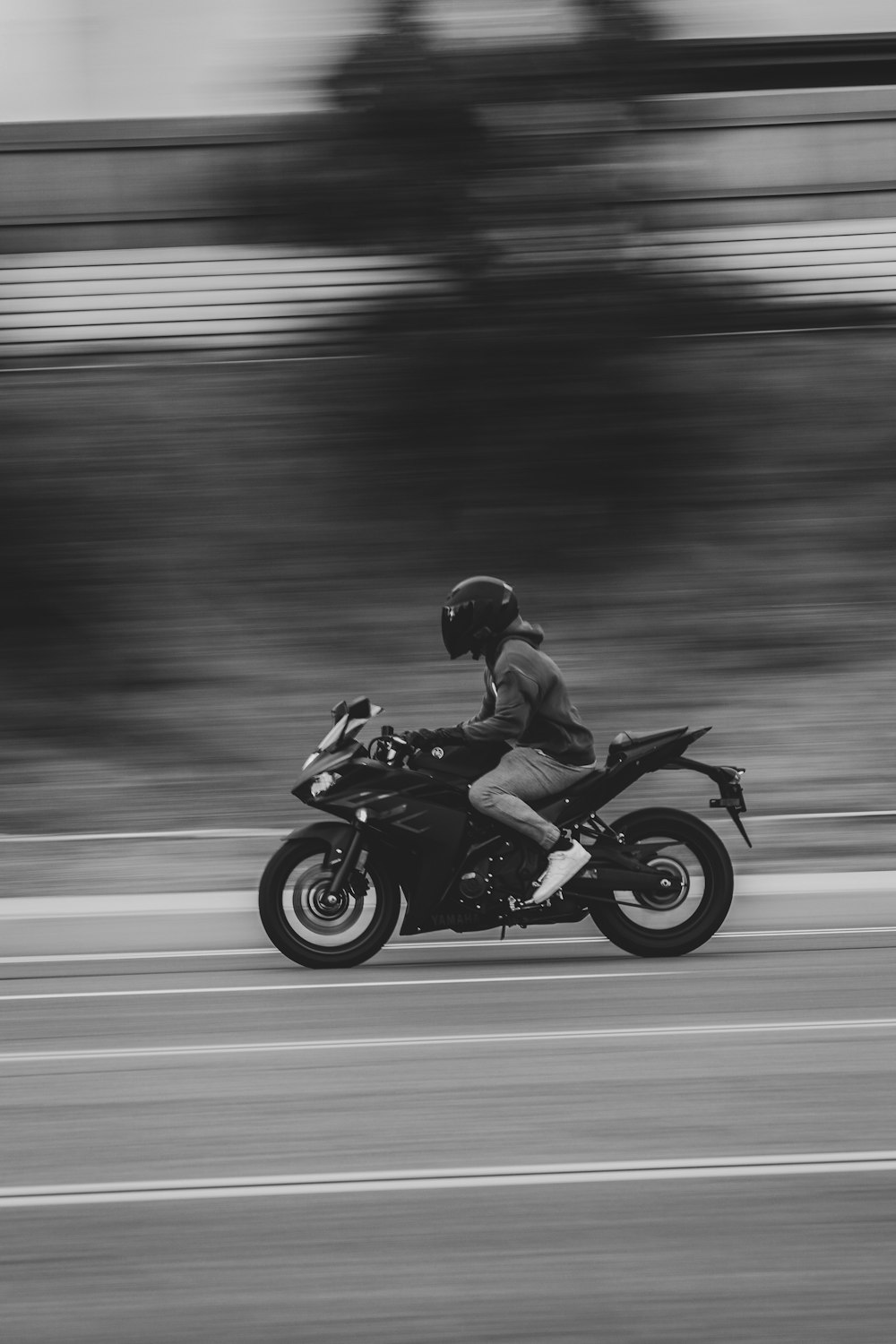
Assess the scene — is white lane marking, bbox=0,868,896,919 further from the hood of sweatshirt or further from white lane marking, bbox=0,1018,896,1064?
white lane marking, bbox=0,1018,896,1064

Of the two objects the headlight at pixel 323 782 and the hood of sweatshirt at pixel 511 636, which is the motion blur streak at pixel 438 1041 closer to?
the headlight at pixel 323 782

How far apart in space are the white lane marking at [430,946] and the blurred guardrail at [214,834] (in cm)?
200

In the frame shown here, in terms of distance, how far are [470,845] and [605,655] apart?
6.11 metres

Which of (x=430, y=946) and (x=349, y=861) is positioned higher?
(x=349, y=861)

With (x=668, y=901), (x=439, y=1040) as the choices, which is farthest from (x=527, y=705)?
(x=439, y=1040)

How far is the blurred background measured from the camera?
13.5m

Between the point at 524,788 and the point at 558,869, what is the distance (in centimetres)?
40

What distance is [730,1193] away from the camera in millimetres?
4441

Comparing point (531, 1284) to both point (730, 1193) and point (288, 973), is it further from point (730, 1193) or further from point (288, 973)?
point (288, 973)

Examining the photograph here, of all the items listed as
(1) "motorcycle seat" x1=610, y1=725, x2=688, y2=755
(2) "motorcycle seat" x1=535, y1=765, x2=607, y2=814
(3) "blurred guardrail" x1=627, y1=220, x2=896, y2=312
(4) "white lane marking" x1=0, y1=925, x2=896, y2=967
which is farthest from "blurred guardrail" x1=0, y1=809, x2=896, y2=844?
(3) "blurred guardrail" x1=627, y1=220, x2=896, y2=312

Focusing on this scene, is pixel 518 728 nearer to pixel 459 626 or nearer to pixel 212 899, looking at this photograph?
pixel 459 626

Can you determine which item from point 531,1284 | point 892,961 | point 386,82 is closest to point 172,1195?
point 531,1284

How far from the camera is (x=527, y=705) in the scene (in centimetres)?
800

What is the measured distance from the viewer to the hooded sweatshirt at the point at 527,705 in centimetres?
796
